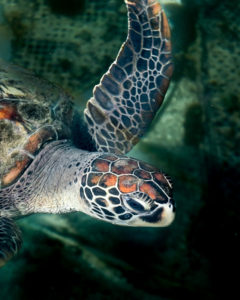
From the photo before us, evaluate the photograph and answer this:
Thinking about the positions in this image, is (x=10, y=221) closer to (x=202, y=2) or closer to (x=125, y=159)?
(x=125, y=159)

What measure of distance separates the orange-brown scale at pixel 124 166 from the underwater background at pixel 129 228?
1.36 meters

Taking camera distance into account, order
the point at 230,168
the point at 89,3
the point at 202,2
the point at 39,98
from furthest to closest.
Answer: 1. the point at 202,2
2. the point at 89,3
3. the point at 230,168
4. the point at 39,98

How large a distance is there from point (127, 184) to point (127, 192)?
0.05m

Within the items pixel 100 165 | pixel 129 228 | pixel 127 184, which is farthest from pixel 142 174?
pixel 129 228

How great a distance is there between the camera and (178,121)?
135 inches

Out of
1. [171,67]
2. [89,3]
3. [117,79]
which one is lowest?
[117,79]

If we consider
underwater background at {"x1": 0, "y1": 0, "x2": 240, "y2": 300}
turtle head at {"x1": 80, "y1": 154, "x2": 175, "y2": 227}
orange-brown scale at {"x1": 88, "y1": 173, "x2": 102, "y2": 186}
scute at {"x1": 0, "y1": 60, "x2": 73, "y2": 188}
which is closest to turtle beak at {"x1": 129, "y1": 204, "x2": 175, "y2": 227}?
turtle head at {"x1": 80, "y1": 154, "x2": 175, "y2": 227}

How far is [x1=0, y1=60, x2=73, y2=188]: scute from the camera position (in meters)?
1.91

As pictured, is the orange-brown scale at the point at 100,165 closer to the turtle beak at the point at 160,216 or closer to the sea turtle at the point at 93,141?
the sea turtle at the point at 93,141

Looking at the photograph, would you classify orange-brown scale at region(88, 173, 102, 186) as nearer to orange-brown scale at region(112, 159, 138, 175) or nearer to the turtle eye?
orange-brown scale at region(112, 159, 138, 175)

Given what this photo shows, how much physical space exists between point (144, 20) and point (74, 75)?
1.01 m

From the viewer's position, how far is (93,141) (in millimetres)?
2555

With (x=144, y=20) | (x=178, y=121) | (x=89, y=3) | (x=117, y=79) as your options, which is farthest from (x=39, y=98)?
Answer: (x=178, y=121)

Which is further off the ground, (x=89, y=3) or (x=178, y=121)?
(x=89, y=3)
